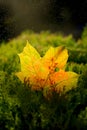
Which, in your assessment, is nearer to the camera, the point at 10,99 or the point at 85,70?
the point at 10,99

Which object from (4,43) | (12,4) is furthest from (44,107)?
(4,43)

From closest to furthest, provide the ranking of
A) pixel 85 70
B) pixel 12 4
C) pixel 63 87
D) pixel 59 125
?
1. pixel 59 125
2. pixel 63 87
3. pixel 85 70
4. pixel 12 4

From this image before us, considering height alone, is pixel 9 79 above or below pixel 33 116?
above

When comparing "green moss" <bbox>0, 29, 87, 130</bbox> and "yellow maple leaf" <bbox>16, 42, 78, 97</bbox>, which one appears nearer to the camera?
"green moss" <bbox>0, 29, 87, 130</bbox>

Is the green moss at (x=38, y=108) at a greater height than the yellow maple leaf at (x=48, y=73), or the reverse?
the yellow maple leaf at (x=48, y=73)

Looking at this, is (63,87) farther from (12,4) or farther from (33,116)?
(12,4)

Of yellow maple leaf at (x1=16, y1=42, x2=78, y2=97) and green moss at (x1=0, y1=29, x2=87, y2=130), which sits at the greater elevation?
yellow maple leaf at (x1=16, y1=42, x2=78, y2=97)

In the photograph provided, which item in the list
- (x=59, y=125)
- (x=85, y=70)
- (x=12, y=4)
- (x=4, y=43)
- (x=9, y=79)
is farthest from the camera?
(x=4, y=43)

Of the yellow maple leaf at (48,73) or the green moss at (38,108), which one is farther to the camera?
the yellow maple leaf at (48,73)
